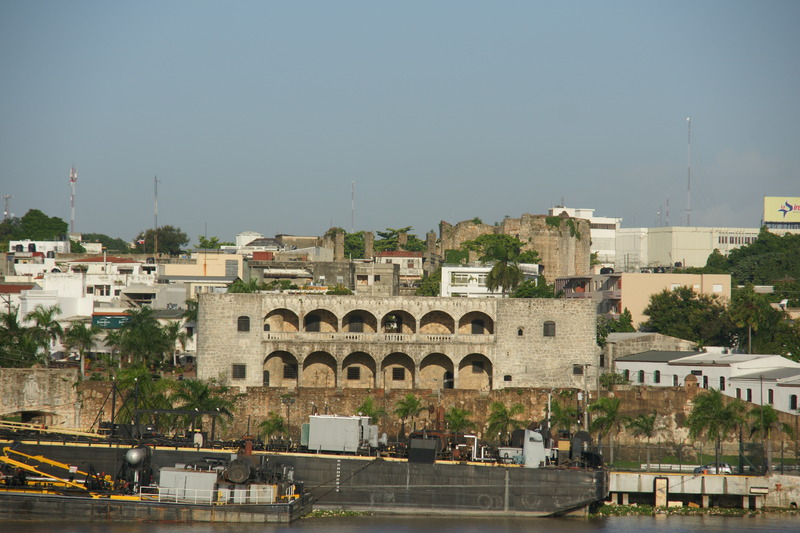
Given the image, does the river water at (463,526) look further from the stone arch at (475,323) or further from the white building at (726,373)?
the stone arch at (475,323)

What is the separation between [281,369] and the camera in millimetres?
73062

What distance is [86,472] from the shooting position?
51.6 m

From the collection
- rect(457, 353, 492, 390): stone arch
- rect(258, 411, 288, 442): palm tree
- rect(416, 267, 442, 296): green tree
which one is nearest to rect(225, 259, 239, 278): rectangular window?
rect(416, 267, 442, 296): green tree

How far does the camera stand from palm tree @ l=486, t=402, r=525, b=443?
61344 millimetres

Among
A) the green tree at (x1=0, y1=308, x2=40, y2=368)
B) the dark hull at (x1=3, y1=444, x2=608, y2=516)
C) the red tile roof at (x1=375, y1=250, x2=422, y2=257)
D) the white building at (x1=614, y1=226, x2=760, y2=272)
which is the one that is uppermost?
the white building at (x1=614, y1=226, x2=760, y2=272)

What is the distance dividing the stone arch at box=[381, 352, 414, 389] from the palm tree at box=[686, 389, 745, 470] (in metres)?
18.5

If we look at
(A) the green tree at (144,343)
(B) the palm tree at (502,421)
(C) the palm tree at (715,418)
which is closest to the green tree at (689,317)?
(C) the palm tree at (715,418)

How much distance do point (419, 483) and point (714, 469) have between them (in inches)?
562

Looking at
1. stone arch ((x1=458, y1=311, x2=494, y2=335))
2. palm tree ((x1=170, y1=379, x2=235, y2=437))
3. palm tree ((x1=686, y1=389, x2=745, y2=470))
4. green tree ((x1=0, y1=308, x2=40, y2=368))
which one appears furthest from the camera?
stone arch ((x1=458, y1=311, x2=494, y2=335))

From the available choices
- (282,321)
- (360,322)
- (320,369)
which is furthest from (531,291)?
(282,321)

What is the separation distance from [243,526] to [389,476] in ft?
23.6

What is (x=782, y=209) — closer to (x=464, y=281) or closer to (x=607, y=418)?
(x=464, y=281)

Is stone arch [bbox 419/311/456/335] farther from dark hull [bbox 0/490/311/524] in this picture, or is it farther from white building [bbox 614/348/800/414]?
dark hull [bbox 0/490/311/524]

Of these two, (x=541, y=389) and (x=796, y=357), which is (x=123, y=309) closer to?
(x=541, y=389)
